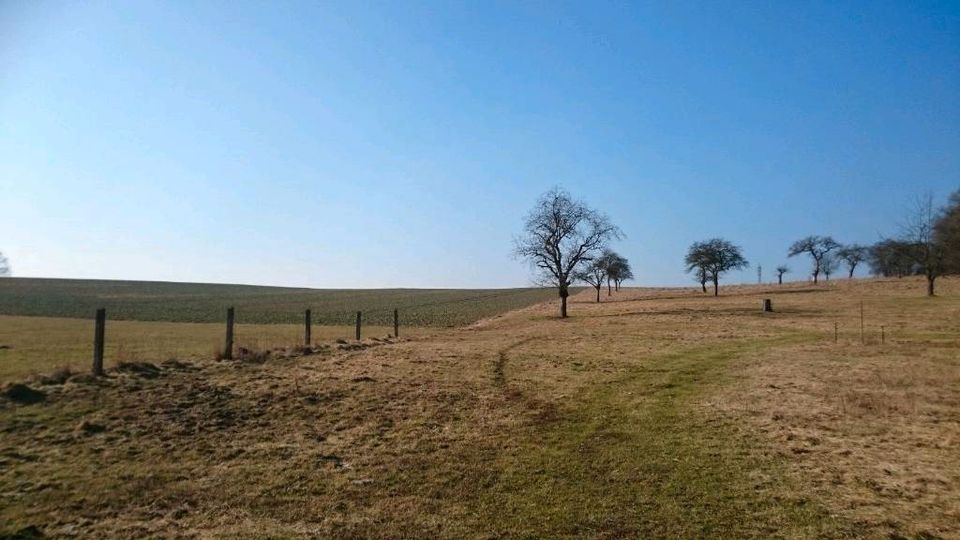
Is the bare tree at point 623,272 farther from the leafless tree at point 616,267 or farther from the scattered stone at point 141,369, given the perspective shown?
the scattered stone at point 141,369

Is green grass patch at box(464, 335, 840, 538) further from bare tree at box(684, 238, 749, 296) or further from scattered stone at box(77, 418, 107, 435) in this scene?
bare tree at box(684, 238, 749, 296)

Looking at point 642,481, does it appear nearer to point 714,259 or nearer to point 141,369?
point 141,369

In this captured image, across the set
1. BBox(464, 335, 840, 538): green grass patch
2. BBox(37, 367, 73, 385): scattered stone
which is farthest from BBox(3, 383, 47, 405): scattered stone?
BBox(464, 335, 840, 538): green grass patch

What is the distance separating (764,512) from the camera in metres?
6.85

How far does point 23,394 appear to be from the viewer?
11219mm

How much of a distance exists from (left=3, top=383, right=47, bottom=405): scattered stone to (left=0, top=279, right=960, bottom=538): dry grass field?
255 millimetres

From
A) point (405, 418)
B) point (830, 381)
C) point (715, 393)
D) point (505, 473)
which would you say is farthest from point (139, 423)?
point (830, 381)

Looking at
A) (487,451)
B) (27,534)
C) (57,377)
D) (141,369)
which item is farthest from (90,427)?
(487,451)

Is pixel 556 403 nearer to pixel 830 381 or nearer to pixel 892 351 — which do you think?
pixel 830 381

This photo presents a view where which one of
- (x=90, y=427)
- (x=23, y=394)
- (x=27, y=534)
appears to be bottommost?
(x=27, y=534)

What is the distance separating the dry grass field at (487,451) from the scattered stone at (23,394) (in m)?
0.26

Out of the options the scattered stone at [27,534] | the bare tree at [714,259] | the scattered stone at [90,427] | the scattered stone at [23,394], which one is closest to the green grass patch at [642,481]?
the scattered stone at [27,534]

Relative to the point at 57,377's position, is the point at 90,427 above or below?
below

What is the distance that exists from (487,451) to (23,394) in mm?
8751
